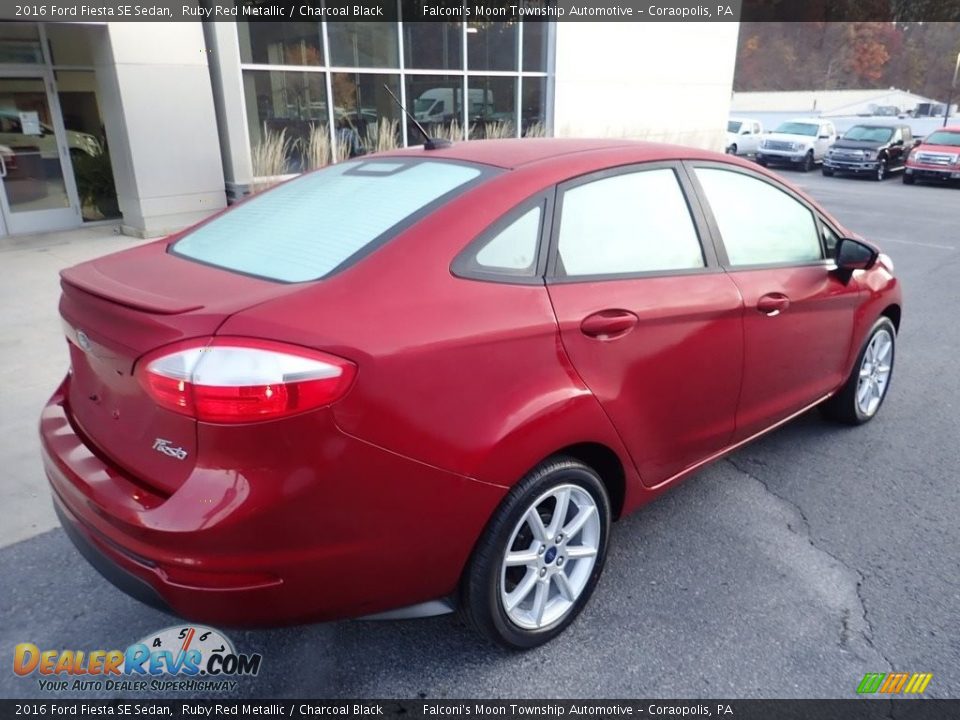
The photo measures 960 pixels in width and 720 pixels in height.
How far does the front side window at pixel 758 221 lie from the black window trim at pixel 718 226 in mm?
16

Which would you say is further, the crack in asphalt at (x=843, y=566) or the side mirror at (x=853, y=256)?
the side mirror at (x=853, y=256)

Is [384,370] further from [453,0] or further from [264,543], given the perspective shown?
[453,0]

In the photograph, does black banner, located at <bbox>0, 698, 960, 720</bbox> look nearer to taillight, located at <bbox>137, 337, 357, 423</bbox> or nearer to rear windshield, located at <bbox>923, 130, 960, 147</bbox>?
taillight, located at <bbox>137, 337, 357, 423</bbox>

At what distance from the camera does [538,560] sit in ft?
7.89

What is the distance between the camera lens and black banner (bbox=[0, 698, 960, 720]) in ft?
7.37

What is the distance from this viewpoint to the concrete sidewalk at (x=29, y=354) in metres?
3.36

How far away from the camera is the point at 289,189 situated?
2955 millimetres

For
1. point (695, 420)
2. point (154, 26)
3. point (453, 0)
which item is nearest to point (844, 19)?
point (453, 0)

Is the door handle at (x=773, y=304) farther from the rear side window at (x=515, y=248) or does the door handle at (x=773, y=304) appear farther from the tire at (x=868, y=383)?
the rear side window at (x=515, y=248)

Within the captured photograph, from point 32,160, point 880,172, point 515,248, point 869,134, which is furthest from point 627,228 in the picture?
point 869,134

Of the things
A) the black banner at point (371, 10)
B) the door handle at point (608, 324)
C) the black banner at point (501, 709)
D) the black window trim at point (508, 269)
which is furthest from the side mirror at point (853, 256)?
the black banner at point (371, 10)

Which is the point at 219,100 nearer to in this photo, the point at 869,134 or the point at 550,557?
the point at 550,557

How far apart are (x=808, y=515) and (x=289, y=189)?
109 inches

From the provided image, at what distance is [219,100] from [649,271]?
9.14 meters
